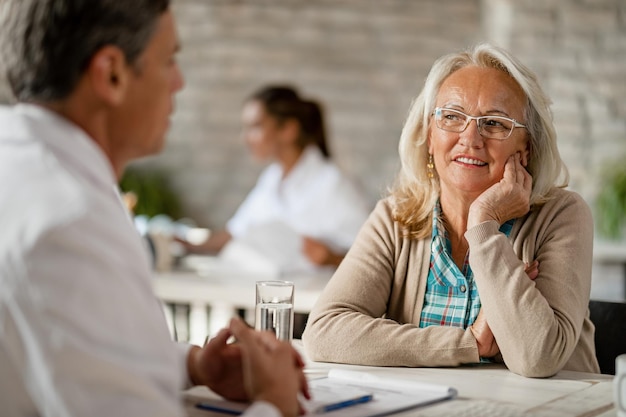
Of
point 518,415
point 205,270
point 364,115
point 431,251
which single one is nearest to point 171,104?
point 518,415

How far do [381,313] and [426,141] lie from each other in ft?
1.40

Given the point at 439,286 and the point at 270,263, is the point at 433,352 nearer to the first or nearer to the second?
the point at 439,286

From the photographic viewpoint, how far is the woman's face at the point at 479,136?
2029 millimetres

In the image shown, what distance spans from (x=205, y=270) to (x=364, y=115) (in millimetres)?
2683

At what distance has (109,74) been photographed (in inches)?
44.1

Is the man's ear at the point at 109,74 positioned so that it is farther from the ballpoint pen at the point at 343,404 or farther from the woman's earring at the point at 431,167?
the woman's earring at the point at 431,167

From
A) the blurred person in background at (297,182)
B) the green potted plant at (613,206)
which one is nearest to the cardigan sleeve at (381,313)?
the blurred person in background at (297,182)

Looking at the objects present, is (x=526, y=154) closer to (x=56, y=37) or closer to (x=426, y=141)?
(x=426, y=141)

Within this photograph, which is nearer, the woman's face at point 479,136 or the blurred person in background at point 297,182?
the woman's face at point 479,136

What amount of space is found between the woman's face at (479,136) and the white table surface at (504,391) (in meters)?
0.43

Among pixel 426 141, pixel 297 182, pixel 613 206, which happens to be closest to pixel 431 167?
pixel 426 141

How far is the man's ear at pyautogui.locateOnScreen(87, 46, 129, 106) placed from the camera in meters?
1.10

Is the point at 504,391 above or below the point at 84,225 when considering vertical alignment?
below

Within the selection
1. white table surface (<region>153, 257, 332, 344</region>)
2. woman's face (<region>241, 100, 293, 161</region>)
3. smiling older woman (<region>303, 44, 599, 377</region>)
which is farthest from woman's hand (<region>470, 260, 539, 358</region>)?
woman's face (<region>241, 100, 293, 161</region>)
